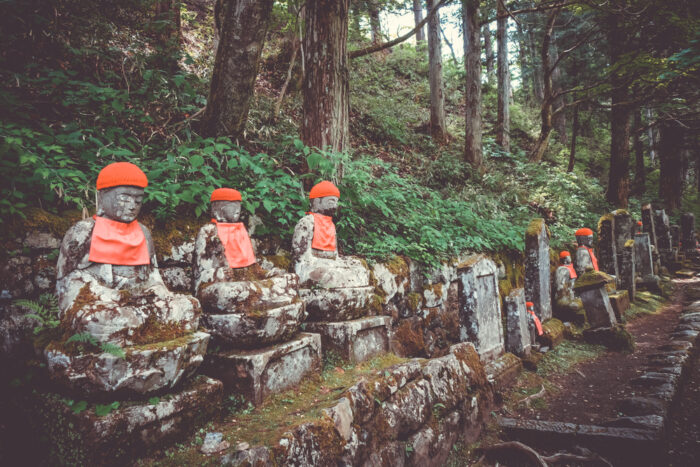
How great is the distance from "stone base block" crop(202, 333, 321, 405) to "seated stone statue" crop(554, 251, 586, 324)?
6168 mm

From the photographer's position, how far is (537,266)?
19.8ft

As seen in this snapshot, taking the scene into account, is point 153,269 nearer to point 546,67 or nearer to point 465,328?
point 465,328

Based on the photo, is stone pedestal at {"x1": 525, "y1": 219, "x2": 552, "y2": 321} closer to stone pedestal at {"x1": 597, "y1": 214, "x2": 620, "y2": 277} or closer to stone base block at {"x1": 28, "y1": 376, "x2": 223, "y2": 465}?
stone pedestal at {"x1": 597, "y1": 214, "x2": 620, "y2": 277}

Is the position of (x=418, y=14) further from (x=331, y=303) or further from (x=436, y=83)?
(x=331, y=303)

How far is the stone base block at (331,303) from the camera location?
3158 millimetres

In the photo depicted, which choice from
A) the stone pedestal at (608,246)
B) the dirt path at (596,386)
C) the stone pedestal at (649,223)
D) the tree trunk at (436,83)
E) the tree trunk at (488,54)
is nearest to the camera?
the dirt path at (596,386)

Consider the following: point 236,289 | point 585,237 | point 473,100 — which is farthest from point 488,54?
point 236,289

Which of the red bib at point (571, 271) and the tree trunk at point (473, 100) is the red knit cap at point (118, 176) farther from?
the tree trunk at point (473, 100)

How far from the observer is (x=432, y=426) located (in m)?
2.98

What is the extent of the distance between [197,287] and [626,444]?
12.3 ft

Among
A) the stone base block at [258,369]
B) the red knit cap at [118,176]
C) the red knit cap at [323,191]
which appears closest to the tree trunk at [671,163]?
the red knit cap at [323,191]

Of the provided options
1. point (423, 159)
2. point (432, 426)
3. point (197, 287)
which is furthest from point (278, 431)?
point (423, 159)

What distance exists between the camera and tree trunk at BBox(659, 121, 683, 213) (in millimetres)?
15055

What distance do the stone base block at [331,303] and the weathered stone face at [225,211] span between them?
34.2 inches
